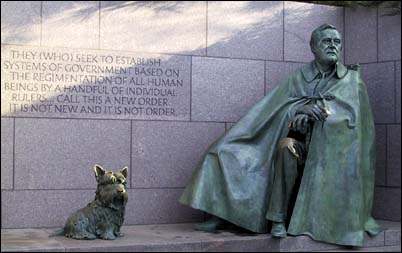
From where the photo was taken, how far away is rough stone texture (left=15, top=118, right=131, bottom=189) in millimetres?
8781

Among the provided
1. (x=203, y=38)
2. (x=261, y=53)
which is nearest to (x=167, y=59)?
(x=203, y=38)

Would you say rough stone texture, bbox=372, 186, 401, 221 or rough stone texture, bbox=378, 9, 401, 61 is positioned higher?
rough stone texture, bbox=378, 9, 401, 61

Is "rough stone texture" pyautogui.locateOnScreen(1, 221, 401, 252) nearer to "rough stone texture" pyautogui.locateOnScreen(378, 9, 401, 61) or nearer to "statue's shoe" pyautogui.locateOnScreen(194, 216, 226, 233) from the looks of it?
"statue's shoe" pyautogui.locateOnScreen(194, 216, 226, 233)

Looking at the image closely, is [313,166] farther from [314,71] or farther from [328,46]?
[328,46]

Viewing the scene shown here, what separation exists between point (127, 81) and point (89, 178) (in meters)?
1.26

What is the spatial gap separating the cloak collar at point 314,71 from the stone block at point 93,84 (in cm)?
159

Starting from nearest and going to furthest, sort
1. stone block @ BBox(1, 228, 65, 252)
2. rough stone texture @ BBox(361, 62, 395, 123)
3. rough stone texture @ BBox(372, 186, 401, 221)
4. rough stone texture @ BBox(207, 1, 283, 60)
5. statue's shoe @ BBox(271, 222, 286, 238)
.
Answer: stone block @ BBox(1, 228, 65, 252), statue's shoe @ BBox(271, 222, 286, 238), rough stone texture @ BBox(372, 186, 401, 221), rough stone texture @ BBox(361, 62, 395, 123), rough stone texture @ BBox(207, 1, 283, 60)

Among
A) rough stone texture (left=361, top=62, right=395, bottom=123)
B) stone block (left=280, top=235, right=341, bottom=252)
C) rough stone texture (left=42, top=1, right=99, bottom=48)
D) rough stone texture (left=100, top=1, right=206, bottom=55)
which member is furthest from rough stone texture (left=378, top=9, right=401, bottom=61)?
rough stone texture (left=42, top=1, right=99, bottom=48)

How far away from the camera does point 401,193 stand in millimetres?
9484

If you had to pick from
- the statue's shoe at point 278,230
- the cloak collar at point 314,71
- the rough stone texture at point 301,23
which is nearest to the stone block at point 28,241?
the statue's shoe at point 278,230

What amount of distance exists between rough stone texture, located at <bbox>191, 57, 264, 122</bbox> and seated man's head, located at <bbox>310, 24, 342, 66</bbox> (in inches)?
60.6

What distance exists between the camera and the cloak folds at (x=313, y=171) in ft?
26.2

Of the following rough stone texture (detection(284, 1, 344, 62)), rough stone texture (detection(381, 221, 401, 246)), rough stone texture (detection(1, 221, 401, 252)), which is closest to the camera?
rough stone texture (detection(1, 221, 401, 252))

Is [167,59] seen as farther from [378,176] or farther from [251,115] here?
[378,176]
